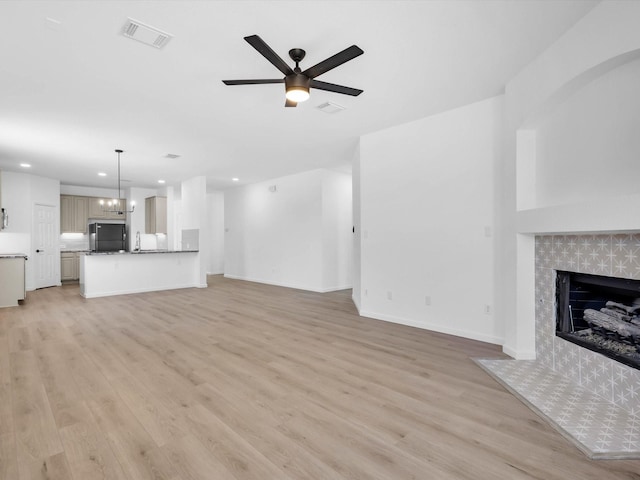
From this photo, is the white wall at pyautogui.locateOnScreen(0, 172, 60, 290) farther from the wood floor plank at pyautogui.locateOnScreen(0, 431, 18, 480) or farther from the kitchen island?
the wood floor plank at pyautogui.locateOnScreen(0, 431, 18, 480)

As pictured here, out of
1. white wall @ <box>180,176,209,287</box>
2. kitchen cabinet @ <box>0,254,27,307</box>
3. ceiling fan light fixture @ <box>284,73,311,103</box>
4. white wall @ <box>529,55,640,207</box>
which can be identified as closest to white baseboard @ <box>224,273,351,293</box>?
white wall @ <box>180,176,209,287</box>

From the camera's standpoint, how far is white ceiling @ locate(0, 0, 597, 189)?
2.35 metres

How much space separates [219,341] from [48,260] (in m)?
7.54

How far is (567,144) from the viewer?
282 centimetres

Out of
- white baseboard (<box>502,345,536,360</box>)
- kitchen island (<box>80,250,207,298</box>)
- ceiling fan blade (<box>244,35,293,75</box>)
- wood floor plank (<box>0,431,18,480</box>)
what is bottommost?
wood floor plank (<box>0,431,18,480</box>)

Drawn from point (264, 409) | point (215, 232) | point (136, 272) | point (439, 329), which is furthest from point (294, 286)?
point (264, 409)

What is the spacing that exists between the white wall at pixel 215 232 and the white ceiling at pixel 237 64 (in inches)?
225

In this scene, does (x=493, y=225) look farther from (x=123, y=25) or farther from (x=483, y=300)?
(x=123, y=25)

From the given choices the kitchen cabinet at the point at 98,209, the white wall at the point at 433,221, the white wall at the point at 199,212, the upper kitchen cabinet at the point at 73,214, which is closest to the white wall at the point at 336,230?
the white wall at the point at 433,221

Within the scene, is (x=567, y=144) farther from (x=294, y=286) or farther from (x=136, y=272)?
(x=136, y=272)

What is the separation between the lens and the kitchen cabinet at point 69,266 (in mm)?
8972

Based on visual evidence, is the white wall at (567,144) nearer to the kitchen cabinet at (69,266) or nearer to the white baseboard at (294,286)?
the white baseboard at (294,286)

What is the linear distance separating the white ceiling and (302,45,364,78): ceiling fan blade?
306mm

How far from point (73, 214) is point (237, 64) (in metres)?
9.05
